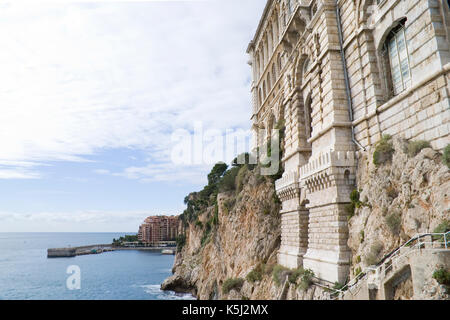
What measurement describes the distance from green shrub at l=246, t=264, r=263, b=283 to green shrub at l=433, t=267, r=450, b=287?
15984mm

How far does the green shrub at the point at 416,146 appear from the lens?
33.4 feet

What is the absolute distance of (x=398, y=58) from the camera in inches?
487

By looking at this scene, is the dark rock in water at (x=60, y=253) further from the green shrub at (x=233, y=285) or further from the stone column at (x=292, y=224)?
the stone column at (x=292, y=224)

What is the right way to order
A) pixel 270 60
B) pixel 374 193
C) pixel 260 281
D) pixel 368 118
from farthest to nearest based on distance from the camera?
pixel 270 60
pixel 260 281
pixel 368 118
pixel 374 193

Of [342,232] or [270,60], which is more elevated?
[270,60]

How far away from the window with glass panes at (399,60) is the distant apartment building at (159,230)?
13258 centimetres

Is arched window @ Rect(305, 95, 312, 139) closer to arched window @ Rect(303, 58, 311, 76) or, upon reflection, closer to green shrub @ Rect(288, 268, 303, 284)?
arched window @ Rect(303, 58, 311, 76)

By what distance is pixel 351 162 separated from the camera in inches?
544

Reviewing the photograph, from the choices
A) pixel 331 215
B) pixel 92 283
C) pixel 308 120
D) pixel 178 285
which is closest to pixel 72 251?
pixel 92 283

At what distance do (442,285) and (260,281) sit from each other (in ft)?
53.1

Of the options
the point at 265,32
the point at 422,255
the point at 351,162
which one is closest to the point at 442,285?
the point at 422,255

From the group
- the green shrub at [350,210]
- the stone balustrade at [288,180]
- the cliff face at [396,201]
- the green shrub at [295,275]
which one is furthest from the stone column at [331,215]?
the stone balustrade at [288,180]

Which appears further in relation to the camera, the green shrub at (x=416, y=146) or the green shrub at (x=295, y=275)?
the green shrub at (x=295, y=275)
